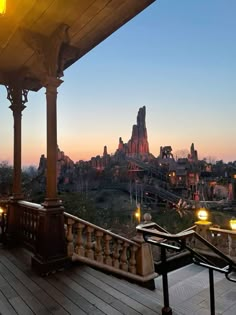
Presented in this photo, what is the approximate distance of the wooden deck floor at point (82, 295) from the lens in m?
2.39

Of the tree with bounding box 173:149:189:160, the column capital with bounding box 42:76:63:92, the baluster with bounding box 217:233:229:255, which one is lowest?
the baluster with bounding box 217:233:229:255

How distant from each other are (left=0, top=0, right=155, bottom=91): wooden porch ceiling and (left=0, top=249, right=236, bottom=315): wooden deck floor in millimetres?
3137

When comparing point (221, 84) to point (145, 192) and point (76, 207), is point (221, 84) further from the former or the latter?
point (76, 207)

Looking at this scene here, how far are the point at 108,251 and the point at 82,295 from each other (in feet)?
4.03

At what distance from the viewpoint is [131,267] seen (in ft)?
13.7

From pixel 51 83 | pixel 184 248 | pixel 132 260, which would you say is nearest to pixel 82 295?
pixel 184 248

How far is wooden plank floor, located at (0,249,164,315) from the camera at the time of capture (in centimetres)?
237

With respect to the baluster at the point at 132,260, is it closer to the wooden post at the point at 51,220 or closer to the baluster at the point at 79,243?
the baluster at the point at 79,243

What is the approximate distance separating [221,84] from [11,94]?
37.1 m

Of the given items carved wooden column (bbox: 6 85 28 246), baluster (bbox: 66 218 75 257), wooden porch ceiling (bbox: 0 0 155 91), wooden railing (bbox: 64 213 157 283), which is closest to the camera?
wooden porch ceiling (bbox: 0 0 155 91)

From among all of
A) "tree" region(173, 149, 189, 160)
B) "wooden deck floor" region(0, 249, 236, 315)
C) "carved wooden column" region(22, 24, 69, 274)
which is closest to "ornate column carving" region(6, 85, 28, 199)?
"wooden deck floor" region(0, 249, 236, 315)

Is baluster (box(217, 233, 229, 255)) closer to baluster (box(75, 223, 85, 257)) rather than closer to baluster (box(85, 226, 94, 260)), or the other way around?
baluster (box(85, 226, 94, 260))

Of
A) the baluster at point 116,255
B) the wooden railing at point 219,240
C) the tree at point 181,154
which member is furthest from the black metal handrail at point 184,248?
the tree at point 181,154

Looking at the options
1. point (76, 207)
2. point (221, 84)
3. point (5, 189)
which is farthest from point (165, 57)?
point (5, 189)
